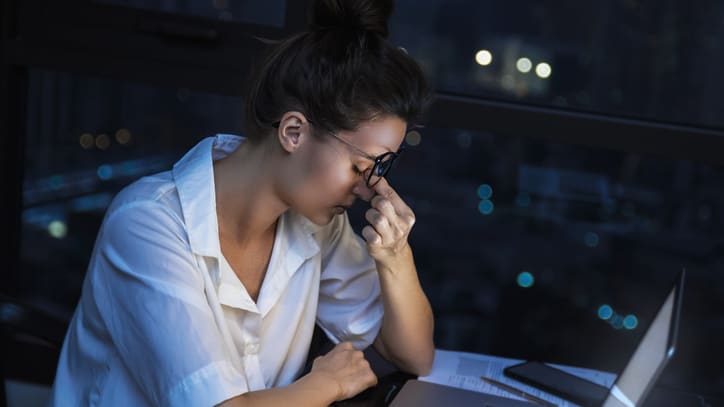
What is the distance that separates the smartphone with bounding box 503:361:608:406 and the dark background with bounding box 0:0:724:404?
23.2 inches

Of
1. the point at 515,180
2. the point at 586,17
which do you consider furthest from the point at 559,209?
the point at 586,17

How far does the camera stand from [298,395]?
1244mm

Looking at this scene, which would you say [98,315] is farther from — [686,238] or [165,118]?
[686,238]

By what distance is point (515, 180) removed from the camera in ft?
7.33

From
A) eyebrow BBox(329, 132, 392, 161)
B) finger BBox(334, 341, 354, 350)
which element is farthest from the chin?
finger BBox(334, 341, 354, 350)

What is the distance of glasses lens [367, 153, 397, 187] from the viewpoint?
4.32ft

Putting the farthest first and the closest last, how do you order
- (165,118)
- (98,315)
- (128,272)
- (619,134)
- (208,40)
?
(165,118) → (208,40) → (619,134) → (98,315) → (128,272)

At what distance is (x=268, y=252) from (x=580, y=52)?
1.04 m

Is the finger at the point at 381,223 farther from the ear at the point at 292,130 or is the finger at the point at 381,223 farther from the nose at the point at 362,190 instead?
the ear at the point at 292,130

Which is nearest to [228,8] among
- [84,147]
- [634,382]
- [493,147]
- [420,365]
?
[84,147]

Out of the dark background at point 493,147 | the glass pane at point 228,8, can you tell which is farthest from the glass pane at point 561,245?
the glass pane at point 228,8

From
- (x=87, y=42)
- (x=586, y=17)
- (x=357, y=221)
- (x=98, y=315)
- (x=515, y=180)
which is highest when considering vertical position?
(x=586, y=17)

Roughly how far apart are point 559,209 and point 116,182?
1334mm

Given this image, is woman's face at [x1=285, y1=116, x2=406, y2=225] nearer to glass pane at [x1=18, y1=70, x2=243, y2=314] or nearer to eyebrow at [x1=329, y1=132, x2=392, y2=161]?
eyebrow at [x1=329, y1=132, x2=392, y2=161]
